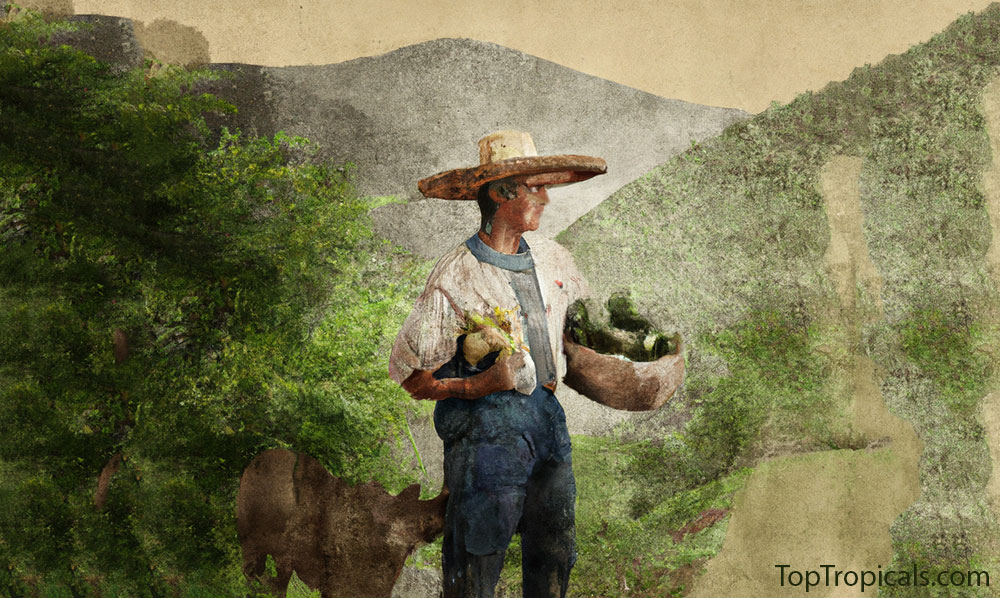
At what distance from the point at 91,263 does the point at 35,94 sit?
24.8 inches

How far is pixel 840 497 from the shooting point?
365 centimetres

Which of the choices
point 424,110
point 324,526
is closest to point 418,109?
point 424,110

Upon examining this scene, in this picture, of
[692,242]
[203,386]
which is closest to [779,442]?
[692,242]

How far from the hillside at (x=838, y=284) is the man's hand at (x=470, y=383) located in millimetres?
1000

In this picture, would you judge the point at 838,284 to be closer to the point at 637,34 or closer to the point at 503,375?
the point at 637,34

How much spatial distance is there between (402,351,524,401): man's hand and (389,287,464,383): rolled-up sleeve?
29 millimetres

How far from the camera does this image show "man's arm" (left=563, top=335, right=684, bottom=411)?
118 inches

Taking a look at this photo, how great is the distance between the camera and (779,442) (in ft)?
12.2

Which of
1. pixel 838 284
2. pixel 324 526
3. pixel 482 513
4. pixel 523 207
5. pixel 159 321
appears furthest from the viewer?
pixel 838 284

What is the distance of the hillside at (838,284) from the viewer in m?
3.68

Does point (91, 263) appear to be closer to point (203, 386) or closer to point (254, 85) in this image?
point (203, 386)

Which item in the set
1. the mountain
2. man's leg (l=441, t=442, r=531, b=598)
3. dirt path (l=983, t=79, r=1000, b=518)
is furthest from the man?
dirt path (l=983, t=79, r=1000, b=518)

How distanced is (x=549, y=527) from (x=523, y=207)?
0.92 meters

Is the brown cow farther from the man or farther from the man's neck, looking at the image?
the man's neck
